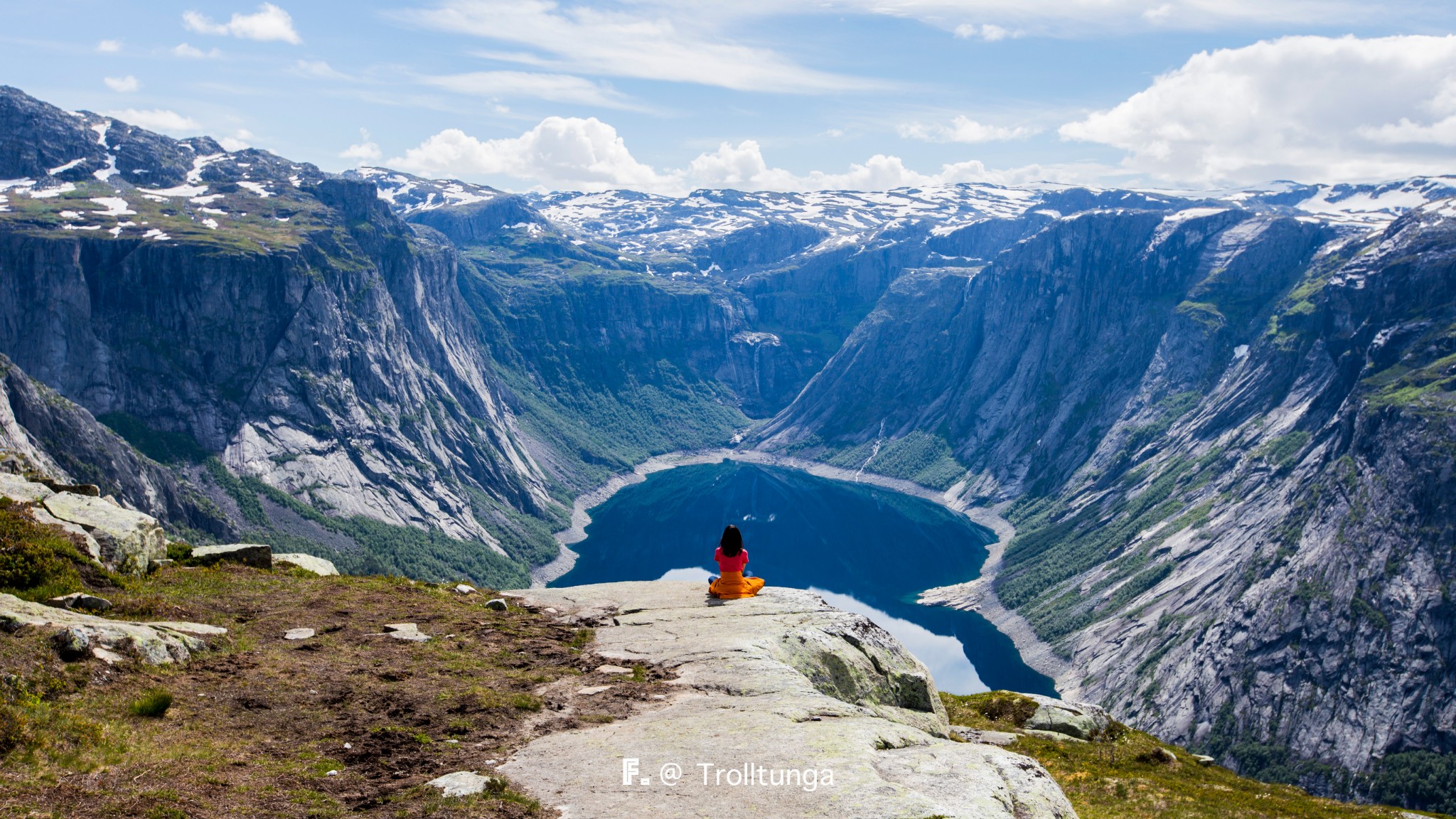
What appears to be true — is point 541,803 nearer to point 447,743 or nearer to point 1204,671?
point 447,743

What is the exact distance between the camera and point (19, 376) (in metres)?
157

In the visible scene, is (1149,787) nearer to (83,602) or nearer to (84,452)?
(83,602)

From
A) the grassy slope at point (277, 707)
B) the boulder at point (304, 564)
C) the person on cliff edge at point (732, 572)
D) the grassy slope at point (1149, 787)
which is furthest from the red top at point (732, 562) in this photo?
the boulder at point (304, 564)

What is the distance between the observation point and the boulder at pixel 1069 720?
4250 cm

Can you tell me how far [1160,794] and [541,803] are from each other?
23.9 meters

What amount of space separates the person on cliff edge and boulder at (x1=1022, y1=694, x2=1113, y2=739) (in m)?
16.2

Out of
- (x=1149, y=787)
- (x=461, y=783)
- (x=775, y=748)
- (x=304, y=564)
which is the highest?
(x=775, y=748)

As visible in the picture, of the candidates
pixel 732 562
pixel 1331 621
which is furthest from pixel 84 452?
pixel 1331 621

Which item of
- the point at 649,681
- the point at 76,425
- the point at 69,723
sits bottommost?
the point at 76,425

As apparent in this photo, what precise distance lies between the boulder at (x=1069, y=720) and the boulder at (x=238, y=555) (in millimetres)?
38469

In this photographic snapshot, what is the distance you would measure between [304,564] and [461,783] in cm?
2891

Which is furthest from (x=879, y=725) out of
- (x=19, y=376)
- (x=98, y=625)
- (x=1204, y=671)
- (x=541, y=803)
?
(x=19, y=376)

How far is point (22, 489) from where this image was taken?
35.0 meters

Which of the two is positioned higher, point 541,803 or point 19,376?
point 541,803
